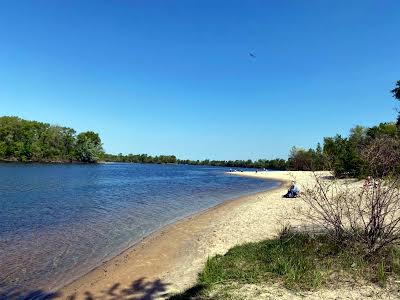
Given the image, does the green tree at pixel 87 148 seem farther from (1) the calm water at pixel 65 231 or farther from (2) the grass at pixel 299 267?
(2) the grass at pixel 299 267

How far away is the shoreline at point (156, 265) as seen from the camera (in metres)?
9.38

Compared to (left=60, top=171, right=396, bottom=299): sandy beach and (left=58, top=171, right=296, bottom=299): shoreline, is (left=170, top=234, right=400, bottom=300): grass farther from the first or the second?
(left=58, top=171, right=296, bottom=299): shoreline

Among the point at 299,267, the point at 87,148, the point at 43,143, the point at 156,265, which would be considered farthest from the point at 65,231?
the point at 87,148

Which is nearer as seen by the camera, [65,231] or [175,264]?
[175,264]

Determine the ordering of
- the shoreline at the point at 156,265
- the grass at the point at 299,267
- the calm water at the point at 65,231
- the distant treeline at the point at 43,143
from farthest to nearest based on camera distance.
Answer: the distant treeline at the point at 43,143 < the calm water at the point at 65,231 < the shoreline at the point at 156,265 < the grass at the point at 299,267

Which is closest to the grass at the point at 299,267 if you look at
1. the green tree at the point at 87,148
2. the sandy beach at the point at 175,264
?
the sandy beach at the point at 175,264

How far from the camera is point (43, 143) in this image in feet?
438

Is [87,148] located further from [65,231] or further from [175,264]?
[175,264]

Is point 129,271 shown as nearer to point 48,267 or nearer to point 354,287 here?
point 48,267

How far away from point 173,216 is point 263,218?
20.7ft

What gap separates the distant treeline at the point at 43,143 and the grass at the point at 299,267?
13182 centimetres

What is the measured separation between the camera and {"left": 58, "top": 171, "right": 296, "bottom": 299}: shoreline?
938 cm

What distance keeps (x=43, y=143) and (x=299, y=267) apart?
139 m

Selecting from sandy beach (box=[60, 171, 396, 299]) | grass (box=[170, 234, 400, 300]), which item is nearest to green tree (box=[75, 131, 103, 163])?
sandy beach (box=[60, 171, 396, 299])
